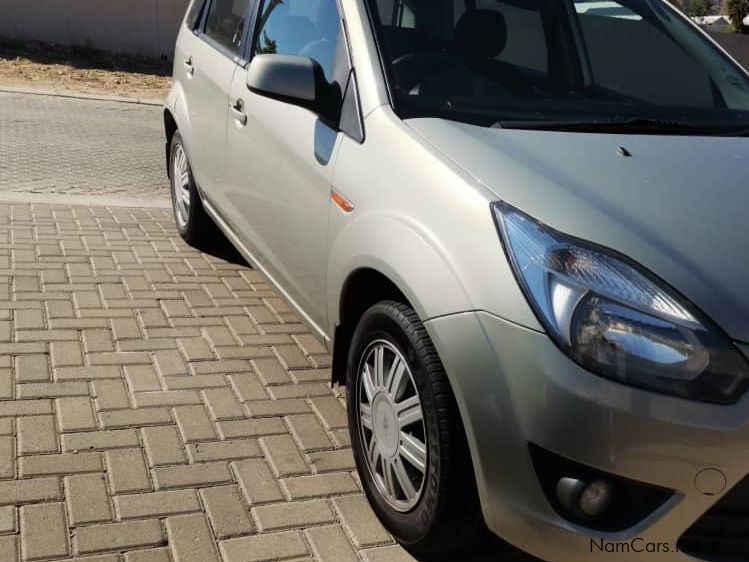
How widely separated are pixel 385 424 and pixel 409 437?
17cm

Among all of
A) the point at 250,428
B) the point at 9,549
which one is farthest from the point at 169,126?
the point at 9,549

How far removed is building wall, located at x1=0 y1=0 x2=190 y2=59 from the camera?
1828 cm

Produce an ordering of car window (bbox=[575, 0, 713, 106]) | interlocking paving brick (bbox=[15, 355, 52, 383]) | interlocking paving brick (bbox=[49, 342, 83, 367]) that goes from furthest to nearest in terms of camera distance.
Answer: interlocking paving brick (bbox=[49, 342, 83, 367]) → interlocking paving brick (bbox=[15, 355, 52, 383]) → car window (bbox=[575, 0, 713, 106])

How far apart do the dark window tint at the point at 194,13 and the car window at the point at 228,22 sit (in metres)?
0.23

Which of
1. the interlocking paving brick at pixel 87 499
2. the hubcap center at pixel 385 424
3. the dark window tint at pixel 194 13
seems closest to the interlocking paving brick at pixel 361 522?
the hubcap center at pixel 385 424

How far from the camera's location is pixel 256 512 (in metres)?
2.98

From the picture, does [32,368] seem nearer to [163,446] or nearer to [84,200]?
[163,446]

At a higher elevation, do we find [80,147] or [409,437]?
[409,437]

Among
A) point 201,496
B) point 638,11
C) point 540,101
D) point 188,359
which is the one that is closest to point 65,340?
point 188,359

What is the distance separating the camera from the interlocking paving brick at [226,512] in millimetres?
2865

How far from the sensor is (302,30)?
12.7 feet

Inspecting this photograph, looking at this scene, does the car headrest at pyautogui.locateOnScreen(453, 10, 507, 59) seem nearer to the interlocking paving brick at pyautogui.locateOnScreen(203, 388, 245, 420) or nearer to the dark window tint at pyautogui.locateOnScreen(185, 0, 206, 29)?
the interlocking paving brick at pyautogui.locateOnScreen(203, 388, 245, 420)

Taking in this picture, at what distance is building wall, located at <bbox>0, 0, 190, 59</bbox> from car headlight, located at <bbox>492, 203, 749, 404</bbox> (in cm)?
1836

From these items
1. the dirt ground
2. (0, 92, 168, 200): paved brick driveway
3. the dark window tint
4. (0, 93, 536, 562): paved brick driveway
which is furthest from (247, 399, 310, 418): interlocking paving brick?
the dirt ground
